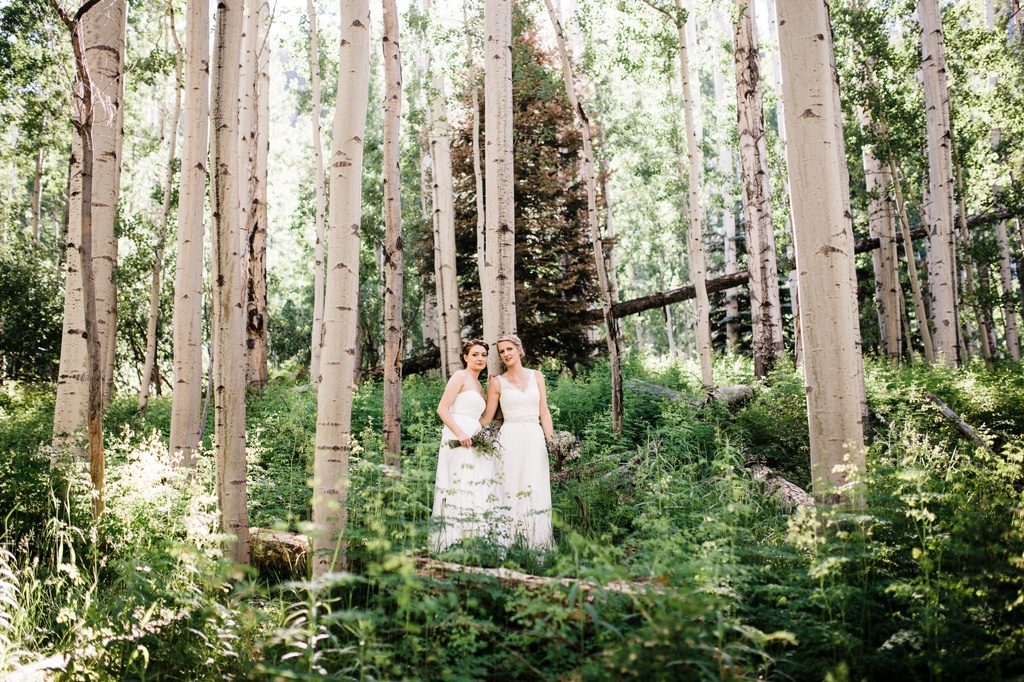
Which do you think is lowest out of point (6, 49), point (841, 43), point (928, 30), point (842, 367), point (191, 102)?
point (842, 367)

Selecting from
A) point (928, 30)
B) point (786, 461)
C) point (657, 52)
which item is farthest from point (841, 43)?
point (786, 461)

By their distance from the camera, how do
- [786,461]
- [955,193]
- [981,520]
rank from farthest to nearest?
[955,193] → [786,461] → [981,520]

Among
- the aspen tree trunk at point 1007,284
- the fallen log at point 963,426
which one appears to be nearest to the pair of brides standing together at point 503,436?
the fallen log at point 963,426

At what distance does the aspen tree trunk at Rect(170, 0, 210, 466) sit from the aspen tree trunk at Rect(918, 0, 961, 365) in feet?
40.9

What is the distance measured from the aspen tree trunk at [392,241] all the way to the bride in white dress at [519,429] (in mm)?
1221

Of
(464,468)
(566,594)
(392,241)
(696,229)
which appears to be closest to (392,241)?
(392,241)

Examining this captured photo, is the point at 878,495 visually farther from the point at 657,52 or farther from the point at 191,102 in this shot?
the point at 657,52

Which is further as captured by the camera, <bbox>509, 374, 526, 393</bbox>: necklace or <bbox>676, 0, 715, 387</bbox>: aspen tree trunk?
<bbox>676, 0, 715, 387</bbox>: aspen tree trunk

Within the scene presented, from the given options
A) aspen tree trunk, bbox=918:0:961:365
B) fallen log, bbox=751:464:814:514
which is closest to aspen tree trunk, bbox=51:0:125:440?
fallen log, bbox=751:464:814:514

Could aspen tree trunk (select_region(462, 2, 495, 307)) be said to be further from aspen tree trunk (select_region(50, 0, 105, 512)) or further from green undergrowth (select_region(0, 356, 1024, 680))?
green undergrowth (select_region(0, 356, 1024, 680))

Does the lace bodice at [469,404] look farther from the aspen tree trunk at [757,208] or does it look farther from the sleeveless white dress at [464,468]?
the aspen tree trunk at [757,208]

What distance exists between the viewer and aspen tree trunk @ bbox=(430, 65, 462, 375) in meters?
11.1

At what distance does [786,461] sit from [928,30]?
1027 centimetres

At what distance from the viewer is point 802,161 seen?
4051 millimetres
